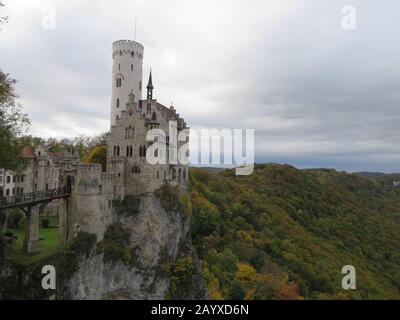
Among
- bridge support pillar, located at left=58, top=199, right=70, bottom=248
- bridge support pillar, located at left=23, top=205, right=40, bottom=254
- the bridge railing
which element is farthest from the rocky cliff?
the bridge railing

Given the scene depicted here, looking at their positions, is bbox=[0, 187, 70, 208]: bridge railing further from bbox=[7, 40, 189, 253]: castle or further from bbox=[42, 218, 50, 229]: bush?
bbox=[42, 218, 50, 229]: bush

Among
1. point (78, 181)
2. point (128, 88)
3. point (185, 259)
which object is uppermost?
point (128, 88)

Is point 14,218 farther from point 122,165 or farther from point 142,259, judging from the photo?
point 142,259

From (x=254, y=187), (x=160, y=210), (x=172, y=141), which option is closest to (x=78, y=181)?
(x=160, y=210)

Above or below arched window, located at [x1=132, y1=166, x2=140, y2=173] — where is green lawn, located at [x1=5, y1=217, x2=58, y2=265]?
below

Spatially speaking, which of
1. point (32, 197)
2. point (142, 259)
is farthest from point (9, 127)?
point (142, 259)

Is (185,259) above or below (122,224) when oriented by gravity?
below
